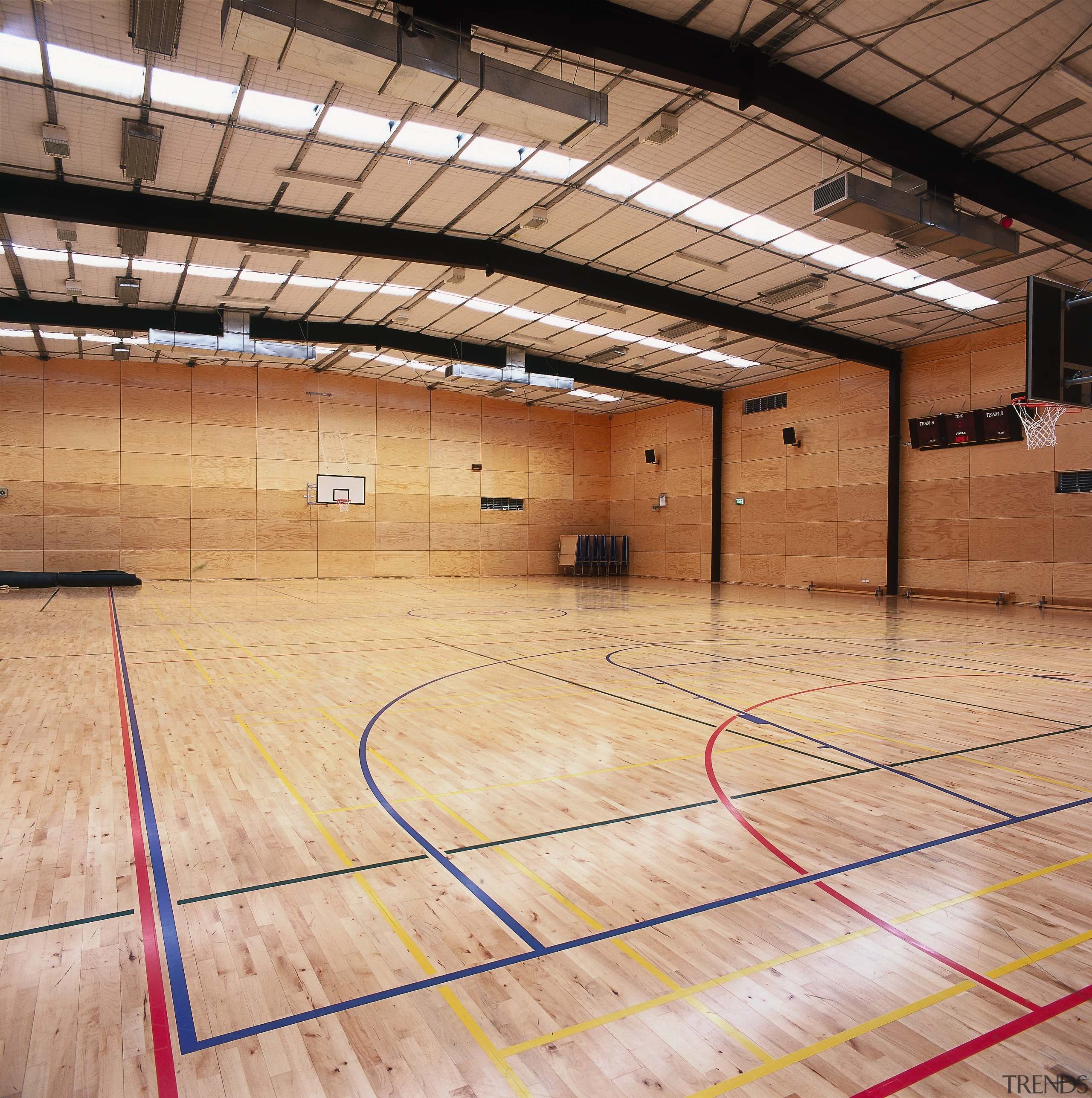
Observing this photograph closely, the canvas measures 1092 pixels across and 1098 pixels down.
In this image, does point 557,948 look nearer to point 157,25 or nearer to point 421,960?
point 421,960

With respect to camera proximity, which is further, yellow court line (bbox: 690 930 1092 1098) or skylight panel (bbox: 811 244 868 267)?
skylight panel (bbox: 811 244 868 267)

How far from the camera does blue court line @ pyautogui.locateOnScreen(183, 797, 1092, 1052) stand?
2279 mm

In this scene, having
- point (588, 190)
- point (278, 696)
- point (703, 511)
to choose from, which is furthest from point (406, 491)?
point (278, 696)

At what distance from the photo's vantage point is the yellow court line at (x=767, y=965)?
7.34 ft

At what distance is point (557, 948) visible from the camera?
8.94 ft

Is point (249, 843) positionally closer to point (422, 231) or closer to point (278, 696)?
point (278, 696)

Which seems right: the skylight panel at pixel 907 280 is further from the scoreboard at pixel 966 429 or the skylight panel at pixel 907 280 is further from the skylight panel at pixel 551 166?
the skylight panel at pixel 551 166

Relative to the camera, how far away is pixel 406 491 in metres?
24.9

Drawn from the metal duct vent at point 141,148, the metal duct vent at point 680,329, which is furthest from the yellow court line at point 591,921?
the metal duct vent at point 680,329

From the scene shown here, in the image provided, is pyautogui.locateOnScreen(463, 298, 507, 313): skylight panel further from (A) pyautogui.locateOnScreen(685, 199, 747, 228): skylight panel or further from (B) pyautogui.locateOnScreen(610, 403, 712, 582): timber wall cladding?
(B) pyautogui.locateOnScreen(610, 403, 712, 582): timber wall cladding

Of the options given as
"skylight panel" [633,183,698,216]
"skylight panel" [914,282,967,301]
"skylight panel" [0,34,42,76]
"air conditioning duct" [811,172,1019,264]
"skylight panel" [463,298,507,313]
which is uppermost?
"skylight panel" [463,298,507,313]

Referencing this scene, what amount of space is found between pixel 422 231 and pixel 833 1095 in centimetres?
1311

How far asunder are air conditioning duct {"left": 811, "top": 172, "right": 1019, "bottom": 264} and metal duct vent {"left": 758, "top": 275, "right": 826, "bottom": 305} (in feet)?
12.7

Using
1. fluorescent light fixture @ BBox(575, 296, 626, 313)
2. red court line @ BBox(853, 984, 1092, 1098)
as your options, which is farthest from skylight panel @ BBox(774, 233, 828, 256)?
red court line @ BBox(853, 984, 1092, 1098)
